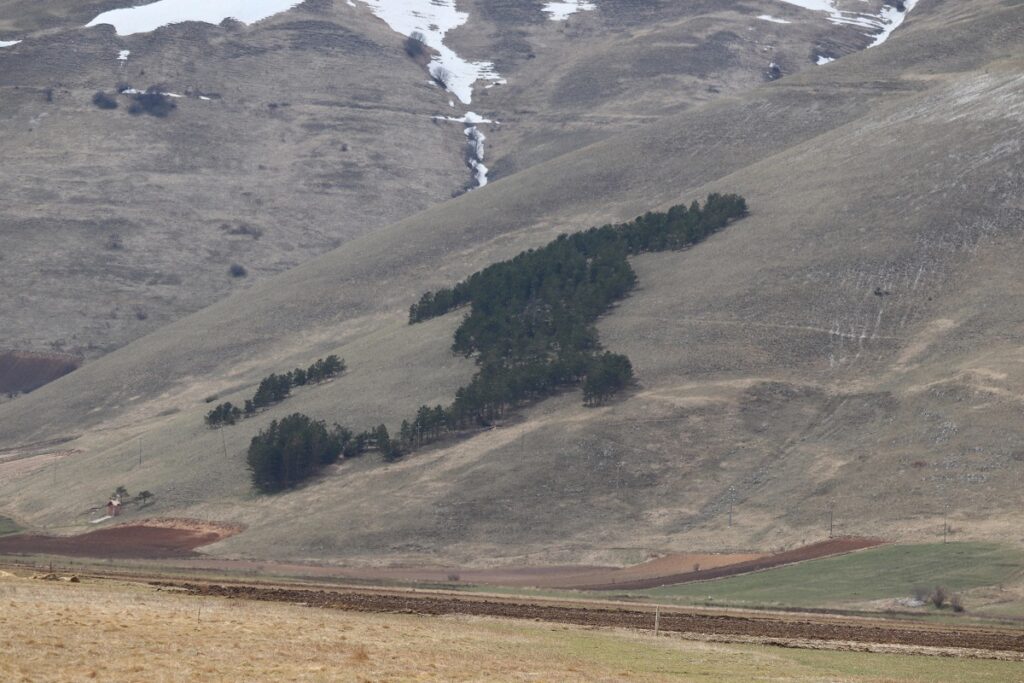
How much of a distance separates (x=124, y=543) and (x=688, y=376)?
4108 cm

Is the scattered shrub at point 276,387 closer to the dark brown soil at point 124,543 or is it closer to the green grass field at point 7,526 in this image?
the green grass field at point 7,526

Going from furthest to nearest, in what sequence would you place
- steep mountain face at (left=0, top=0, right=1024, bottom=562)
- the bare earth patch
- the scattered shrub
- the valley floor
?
the scattered shrub → steep mountain face at (left=0, top=0, right=1024, bottom=562) → the bare earth patch → the valley floor

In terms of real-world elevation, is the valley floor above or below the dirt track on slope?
above

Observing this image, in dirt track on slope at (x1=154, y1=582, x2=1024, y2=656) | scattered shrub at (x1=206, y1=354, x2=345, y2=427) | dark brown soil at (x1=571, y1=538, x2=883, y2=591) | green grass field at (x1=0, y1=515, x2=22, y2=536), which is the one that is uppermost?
scattered shrub at (x1=206, y1=354, x2=345, y2=427)

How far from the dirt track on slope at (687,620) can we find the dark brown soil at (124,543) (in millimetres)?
30439

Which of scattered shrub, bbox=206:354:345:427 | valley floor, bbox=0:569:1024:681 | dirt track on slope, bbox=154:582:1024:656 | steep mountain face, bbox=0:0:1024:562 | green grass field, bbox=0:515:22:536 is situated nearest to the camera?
valley floor, bbox=0:569:1024:681

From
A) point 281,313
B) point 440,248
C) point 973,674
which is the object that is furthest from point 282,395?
point 973,674

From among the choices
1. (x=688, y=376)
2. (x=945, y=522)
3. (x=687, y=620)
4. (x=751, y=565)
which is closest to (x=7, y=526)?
(x=688, y=376)

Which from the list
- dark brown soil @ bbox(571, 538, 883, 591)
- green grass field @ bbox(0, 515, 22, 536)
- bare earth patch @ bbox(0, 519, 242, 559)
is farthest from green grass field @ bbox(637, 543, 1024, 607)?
green grass field @ bbox(0, 515, 22, 536)

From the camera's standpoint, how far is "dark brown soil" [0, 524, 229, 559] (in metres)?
79.3

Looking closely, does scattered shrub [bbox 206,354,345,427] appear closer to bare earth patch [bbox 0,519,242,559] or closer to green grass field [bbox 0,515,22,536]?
green grass field [bbox 0,515,22,536]

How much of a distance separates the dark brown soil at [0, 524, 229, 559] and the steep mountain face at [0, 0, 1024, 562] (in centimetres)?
268

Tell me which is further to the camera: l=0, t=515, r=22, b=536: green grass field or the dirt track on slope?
l=0, t=515, r=22, b=536: green grass field

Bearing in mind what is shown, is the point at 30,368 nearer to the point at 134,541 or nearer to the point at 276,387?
the point at 276,387
